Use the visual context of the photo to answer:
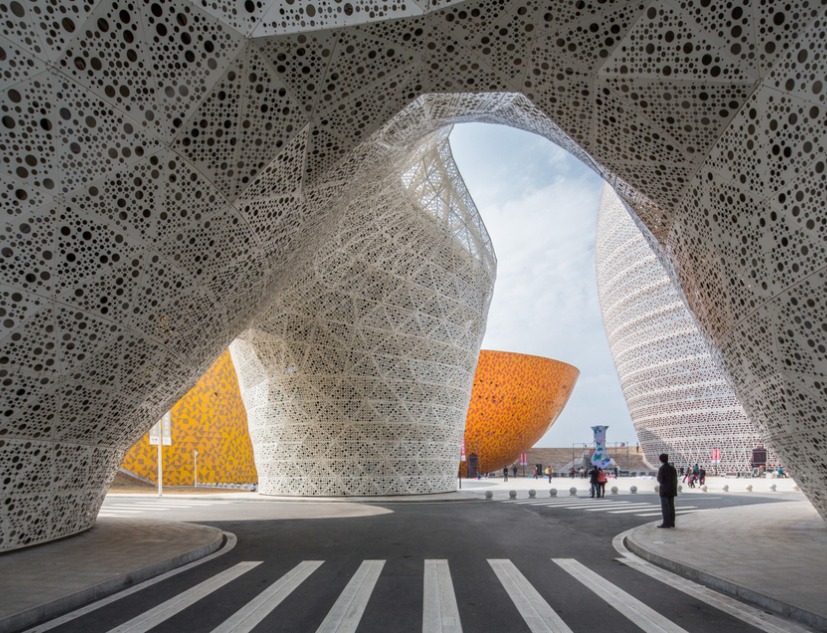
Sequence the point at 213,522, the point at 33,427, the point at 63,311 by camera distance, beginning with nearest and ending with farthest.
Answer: the point at 63,311, the point at 33,427, the point at 213,522

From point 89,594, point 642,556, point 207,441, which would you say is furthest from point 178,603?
point 207,441

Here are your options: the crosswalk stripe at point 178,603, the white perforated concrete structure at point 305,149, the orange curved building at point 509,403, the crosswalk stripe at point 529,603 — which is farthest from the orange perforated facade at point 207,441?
the crosswalk stripe at point 529,603

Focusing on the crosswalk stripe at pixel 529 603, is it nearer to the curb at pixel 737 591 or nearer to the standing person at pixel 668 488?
the curb at pixel 737 591

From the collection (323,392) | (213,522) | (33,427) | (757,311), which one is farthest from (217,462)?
(757,311)

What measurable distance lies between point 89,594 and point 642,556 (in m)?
7.67

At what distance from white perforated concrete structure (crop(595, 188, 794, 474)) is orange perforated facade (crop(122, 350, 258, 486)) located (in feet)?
103

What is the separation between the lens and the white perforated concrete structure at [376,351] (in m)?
21.1

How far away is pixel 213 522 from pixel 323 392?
26.0 ft

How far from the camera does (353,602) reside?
6371mm

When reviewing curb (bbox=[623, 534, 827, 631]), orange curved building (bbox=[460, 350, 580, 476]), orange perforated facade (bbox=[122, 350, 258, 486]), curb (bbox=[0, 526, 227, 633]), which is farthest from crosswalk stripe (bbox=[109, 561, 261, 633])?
orange curved building (bbox=[460, 350, 580, 476])

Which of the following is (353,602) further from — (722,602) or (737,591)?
(737,591)

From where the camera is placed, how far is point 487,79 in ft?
29.6

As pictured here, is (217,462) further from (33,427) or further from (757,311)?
(757,311)

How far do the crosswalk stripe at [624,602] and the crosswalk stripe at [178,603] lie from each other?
4.37 meters
